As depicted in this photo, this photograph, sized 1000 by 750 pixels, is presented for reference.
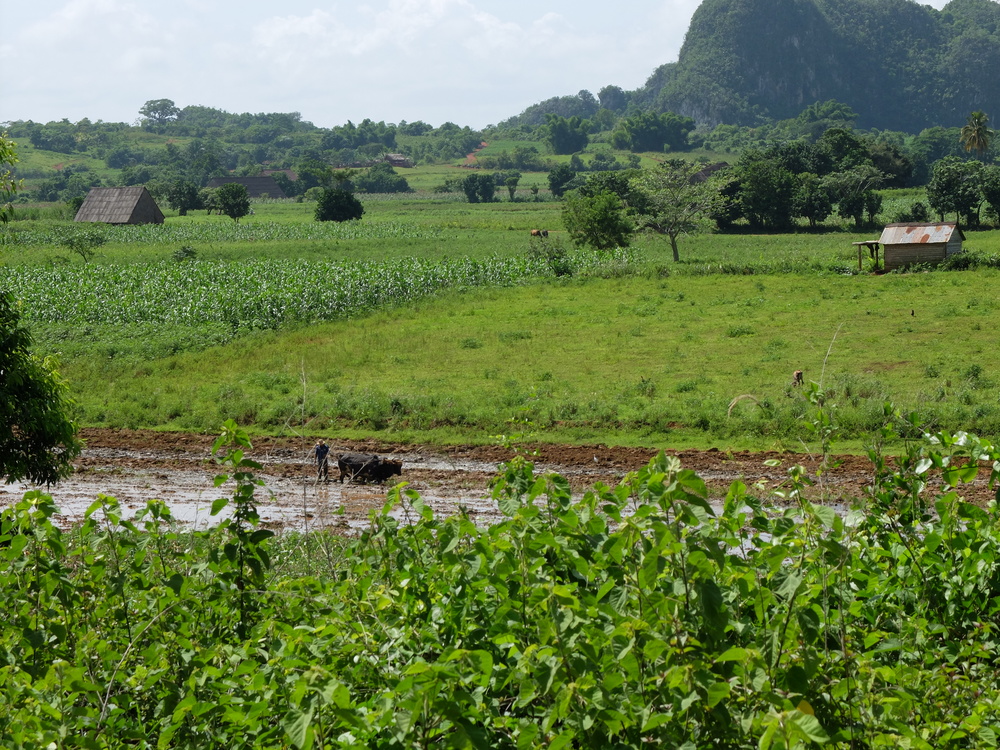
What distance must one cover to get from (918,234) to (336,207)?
4654cm

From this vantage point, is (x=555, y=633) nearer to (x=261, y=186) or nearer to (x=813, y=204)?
(x=813, y=204)

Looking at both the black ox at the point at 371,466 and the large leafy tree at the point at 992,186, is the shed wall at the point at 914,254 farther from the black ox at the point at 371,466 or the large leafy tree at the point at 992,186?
the black ox at the point at 371,466

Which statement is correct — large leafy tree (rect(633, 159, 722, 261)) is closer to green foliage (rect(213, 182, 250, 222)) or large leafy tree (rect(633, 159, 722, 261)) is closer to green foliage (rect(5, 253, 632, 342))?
green foliage (rect(5, 253, 632, 342))

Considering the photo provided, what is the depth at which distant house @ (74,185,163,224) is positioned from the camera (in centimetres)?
6856

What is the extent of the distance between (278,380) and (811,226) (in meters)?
48.1

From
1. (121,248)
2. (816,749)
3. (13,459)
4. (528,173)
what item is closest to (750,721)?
(816,749)

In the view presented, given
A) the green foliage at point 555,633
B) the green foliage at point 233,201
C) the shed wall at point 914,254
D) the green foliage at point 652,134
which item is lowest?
the green foliage at point 555,633

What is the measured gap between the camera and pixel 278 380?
23.1 m

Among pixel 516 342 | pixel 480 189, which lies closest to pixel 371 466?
pixel 516 342

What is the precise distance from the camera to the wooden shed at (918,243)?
3697 centimetres

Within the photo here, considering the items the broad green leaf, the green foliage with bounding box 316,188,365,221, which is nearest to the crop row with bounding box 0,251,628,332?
the broad green leaf

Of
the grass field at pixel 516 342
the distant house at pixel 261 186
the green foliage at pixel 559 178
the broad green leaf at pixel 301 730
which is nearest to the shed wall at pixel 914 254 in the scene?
the grass field at pixel 516 342

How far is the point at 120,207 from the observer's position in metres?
69.3

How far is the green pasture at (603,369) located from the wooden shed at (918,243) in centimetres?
318
